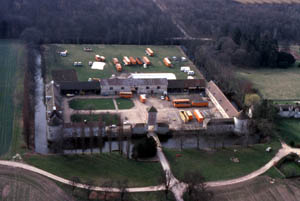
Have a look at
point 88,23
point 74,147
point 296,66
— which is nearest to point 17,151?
point 74,147

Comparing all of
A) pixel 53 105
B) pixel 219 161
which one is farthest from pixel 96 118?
pixel 219 161

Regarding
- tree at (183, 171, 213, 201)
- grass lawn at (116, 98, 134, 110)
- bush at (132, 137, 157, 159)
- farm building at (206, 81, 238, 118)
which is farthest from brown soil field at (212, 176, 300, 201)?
grass lawn at (116, 98, 134, 110)

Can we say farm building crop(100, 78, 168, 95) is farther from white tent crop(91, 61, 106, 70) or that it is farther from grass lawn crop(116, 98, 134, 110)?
white tent crop(91, 61, 106, 70)

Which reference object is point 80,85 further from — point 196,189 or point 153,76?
point 196,189

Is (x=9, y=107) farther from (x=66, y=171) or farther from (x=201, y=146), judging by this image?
(x=201, y=146)

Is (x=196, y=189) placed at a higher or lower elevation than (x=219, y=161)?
higher

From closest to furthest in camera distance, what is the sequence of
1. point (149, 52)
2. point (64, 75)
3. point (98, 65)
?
1. point (64, 75)
2. point (98, 65)
3. point (149, 52)

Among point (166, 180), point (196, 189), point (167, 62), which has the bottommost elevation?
point (196, 189)
